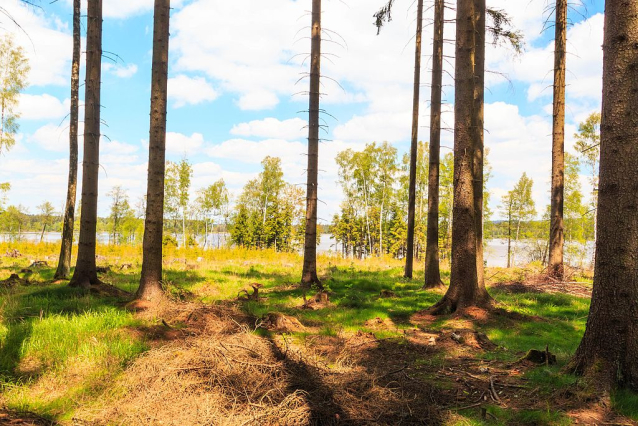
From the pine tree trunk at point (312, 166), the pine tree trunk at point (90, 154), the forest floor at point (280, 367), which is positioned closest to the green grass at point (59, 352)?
the forest floor at point (280, 367)

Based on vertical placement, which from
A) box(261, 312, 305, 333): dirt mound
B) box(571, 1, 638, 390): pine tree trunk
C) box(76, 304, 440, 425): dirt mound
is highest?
box(571, 1, 638, 390): pine tree trunk

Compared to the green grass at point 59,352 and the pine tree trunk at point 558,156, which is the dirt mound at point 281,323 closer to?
the green grass at point 59,352

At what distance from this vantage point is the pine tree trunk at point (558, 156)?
1280cm

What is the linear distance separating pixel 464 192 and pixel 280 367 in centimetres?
552

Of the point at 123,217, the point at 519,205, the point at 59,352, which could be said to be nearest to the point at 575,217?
the point at 519,205

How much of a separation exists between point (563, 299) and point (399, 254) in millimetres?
51293

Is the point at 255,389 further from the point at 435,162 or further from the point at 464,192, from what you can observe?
the point at 435,162

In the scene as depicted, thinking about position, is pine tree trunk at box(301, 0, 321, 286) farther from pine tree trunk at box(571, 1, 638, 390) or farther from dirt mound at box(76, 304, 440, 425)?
pine tree trunk at box(571, 1, 638, 390)

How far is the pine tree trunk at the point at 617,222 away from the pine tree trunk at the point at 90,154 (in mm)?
10160

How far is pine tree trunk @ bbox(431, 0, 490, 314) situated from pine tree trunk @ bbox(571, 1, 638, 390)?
3547 millimetres

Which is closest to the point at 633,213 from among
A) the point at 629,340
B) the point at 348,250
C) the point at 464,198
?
the point at 629,340

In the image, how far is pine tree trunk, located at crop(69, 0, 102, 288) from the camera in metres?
9.17

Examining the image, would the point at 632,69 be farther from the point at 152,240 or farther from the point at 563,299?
the point at 152,240

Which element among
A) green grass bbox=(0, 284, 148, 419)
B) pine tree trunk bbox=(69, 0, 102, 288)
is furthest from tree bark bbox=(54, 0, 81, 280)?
green grass bbox=(0, 284, 148, 419)
